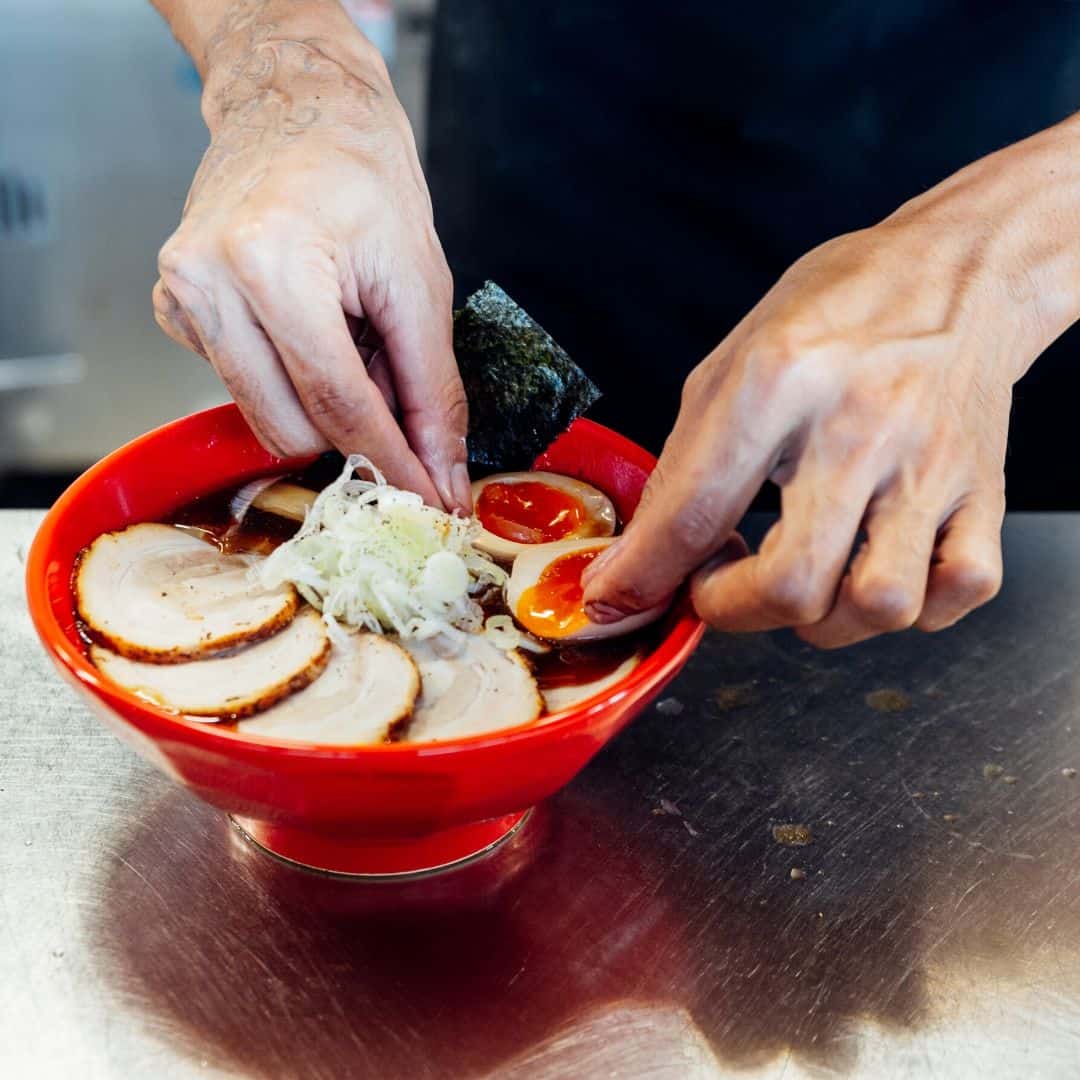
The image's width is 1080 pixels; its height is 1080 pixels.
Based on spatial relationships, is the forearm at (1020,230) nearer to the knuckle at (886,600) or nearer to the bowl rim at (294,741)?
the knuckle at (886,600)

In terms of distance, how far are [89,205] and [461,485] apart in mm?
2617

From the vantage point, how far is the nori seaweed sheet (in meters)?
1.77

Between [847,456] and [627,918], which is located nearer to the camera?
[847,456]

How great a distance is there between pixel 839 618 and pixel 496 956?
53 cm

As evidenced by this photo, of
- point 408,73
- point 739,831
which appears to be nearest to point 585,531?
point 739,831

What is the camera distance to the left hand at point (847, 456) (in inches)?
44.6

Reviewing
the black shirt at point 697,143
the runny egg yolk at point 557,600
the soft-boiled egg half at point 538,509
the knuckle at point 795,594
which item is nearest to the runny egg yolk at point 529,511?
the soft-boiled egg half at point 538,509

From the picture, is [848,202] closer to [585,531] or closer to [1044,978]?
[585,531]

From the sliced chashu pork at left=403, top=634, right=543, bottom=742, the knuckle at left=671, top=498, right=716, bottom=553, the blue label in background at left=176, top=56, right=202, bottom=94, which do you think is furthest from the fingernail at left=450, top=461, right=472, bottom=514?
the blue label in background at left=176, top=56, right=202, bottom=94

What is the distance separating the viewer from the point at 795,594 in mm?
1140

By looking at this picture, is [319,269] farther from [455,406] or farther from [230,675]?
[230,675]

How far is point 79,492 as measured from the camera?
5.07ft

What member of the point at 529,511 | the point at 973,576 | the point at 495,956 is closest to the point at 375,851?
the point at 495,956

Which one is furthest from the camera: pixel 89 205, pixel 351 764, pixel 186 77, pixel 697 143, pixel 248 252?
pixel 89 205
